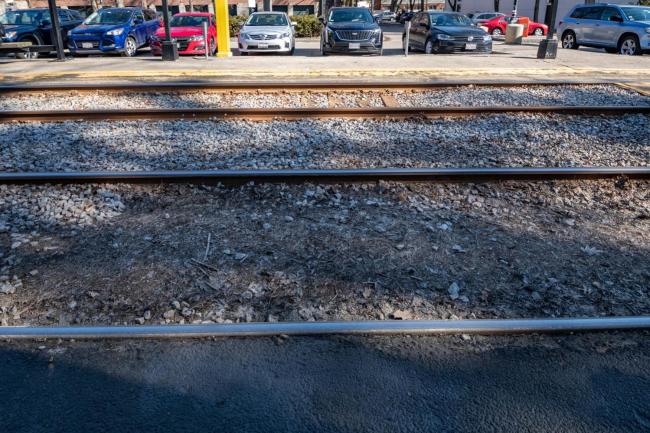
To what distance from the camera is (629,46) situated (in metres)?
17.5

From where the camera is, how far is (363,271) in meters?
3.75

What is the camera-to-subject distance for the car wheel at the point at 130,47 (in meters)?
17.9

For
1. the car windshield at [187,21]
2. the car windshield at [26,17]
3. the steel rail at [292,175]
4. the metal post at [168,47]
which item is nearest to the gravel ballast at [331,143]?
the steel rail at [292,175]

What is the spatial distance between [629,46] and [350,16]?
9.27 metres

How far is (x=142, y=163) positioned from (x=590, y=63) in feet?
41.8

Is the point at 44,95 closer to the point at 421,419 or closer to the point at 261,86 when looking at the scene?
the point at 261,86

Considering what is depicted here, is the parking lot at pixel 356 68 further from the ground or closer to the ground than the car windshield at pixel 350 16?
closer to the ground

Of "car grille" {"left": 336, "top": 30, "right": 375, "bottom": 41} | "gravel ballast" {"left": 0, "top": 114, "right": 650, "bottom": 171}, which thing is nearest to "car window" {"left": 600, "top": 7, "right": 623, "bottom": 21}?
"car grille" {"left": 336, "top": 30, "right": 375, "bottom": 41}

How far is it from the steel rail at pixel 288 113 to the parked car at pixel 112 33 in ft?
34.1

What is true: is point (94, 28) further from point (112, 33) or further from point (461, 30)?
point (461, 30)

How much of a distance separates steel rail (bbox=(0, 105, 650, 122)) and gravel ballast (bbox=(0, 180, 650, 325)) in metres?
2.91

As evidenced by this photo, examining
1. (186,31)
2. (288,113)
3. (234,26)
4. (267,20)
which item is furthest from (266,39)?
(234,26)

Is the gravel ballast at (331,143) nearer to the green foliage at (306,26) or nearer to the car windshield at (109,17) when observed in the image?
the car windshield at (109,17)

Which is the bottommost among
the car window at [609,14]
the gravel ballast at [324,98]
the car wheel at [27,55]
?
the gravel ballast at [324,98]
